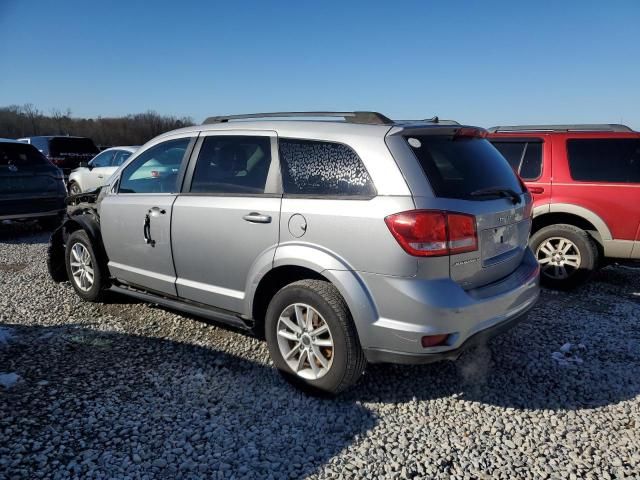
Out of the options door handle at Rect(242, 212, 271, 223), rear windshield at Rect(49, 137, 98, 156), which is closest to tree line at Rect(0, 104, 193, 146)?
rear windshield at Rect(49, 137, 98, 156)

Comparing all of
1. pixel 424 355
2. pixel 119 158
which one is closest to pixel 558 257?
pixel 424 355

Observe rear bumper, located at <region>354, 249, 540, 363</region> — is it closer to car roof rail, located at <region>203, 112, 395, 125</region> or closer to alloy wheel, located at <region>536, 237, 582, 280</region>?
car roof rail, located at <region>203, 112, 395, 125</region>

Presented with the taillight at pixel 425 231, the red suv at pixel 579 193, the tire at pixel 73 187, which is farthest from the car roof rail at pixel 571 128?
the tire at pixel 73 187

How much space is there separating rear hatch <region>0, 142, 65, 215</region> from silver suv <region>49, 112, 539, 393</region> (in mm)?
5464

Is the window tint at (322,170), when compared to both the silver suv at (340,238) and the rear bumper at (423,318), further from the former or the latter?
the rear bumper at (423,318)

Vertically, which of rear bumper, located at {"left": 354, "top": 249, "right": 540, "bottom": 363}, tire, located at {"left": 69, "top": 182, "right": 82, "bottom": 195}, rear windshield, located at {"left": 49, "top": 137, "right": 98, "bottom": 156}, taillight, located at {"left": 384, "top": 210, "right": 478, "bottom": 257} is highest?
rear windshield, located at {"left": 49, "top": 137, "right": 98, "bottom": 156}

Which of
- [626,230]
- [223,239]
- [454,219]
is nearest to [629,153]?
[626,230]

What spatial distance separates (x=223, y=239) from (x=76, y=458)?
62.6 inches

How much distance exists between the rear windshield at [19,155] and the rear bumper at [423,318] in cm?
796

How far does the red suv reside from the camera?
5.16 metres

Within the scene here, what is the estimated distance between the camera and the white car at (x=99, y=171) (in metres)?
12.6

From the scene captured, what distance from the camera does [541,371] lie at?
3.57m

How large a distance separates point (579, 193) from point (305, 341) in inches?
152

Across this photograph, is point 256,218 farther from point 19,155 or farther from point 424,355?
point 19,155
